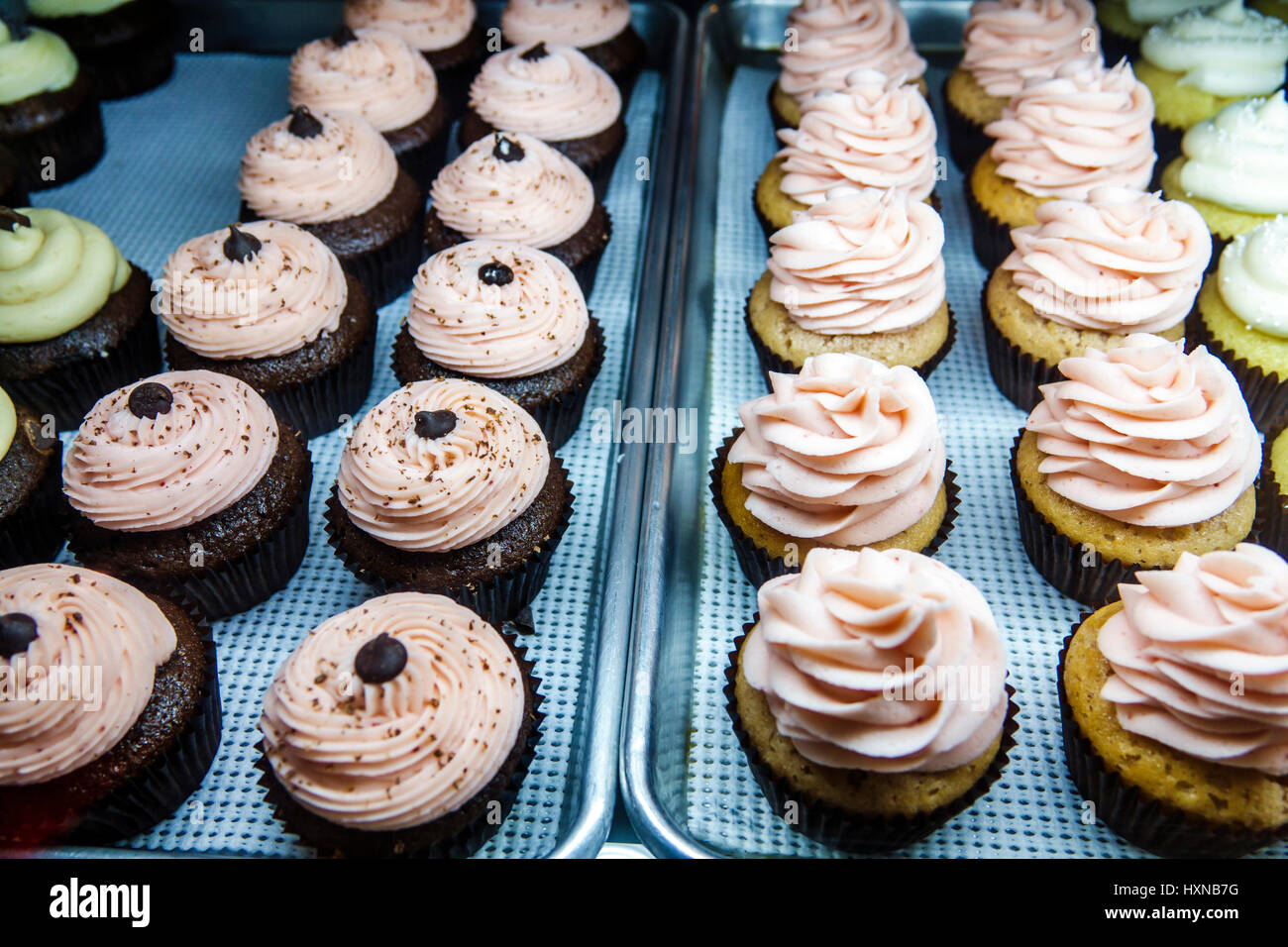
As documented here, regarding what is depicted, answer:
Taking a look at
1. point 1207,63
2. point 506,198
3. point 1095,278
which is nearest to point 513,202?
point 506,198

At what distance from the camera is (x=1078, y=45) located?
5570 millimetres

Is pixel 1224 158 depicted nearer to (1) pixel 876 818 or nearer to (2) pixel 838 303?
(2) pixel 838 303

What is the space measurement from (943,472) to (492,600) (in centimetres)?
171

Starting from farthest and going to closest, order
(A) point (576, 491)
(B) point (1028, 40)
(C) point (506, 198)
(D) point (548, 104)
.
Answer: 1. (B) point (1028, 40)
2. (D) point (548, 104)
3. (C) point (506, 198)
4. (A) point (576, 491)

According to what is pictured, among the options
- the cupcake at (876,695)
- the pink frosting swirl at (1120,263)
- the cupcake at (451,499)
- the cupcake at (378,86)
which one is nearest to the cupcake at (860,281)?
the pink frosting swirl at (1120,263)

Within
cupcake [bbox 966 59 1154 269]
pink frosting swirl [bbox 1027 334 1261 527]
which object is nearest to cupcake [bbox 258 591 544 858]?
pink frosting swirl [bbox 1027 334 1261 527]

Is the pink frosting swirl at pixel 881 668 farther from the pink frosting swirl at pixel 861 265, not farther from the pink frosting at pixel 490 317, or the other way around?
the pink frosting at pixel 490 317

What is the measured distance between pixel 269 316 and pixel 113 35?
324cm

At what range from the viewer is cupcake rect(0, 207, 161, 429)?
13.5ft

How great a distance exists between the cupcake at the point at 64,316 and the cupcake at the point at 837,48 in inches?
140

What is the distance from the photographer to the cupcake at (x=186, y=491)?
3.52 meters

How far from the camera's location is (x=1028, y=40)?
561cm

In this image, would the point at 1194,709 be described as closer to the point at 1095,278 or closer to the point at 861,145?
the point at 1095,278
